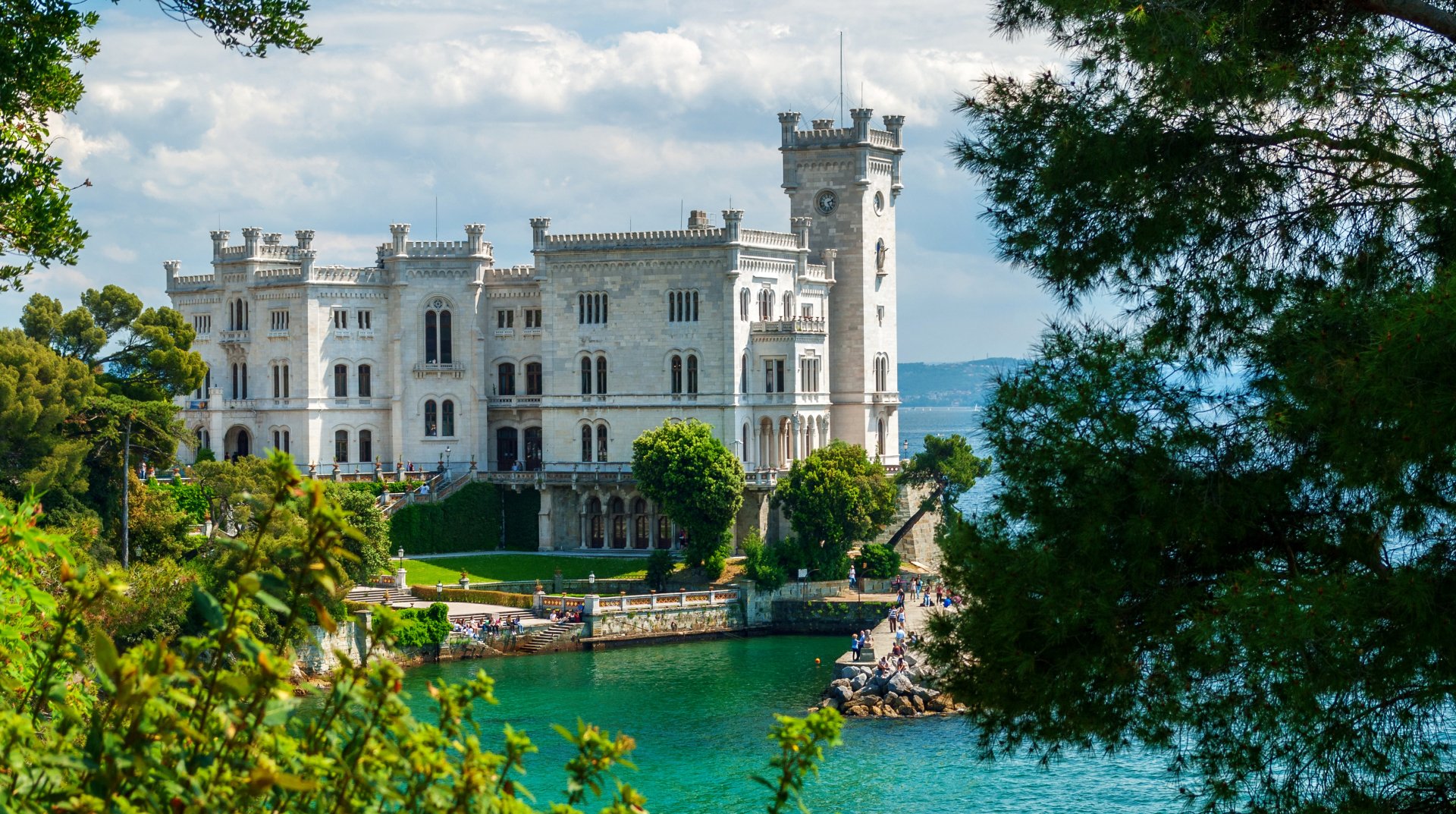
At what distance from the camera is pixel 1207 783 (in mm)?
13164

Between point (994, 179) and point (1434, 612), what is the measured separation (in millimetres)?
5819

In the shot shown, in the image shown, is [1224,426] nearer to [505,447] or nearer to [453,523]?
[453,523]

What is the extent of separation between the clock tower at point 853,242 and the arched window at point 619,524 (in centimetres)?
954

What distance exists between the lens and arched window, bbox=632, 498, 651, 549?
6469 cm

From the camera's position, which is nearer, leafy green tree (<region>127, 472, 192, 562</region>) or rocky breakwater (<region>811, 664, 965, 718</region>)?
rocky breakwater (<region>811, 664, 965, 718</region>)

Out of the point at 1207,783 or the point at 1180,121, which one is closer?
the point at 1207,783

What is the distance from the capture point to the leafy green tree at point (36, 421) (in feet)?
162

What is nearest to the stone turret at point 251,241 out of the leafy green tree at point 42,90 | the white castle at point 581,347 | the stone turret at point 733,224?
the white castle at point 581,347

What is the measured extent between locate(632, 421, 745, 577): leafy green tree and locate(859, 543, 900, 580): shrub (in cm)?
504

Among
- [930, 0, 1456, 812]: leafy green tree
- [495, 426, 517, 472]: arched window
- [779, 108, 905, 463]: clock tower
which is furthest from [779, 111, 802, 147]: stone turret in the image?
[930, 0, 1456, 812]: leafy green tree

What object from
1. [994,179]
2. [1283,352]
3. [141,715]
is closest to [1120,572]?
[1283,352]

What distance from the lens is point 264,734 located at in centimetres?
595

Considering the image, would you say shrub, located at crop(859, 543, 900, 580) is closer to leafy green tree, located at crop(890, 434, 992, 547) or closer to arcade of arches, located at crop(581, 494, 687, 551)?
leafy green tree, located at crop(890, 434, 992, 547)

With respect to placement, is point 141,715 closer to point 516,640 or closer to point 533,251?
point 516,640
